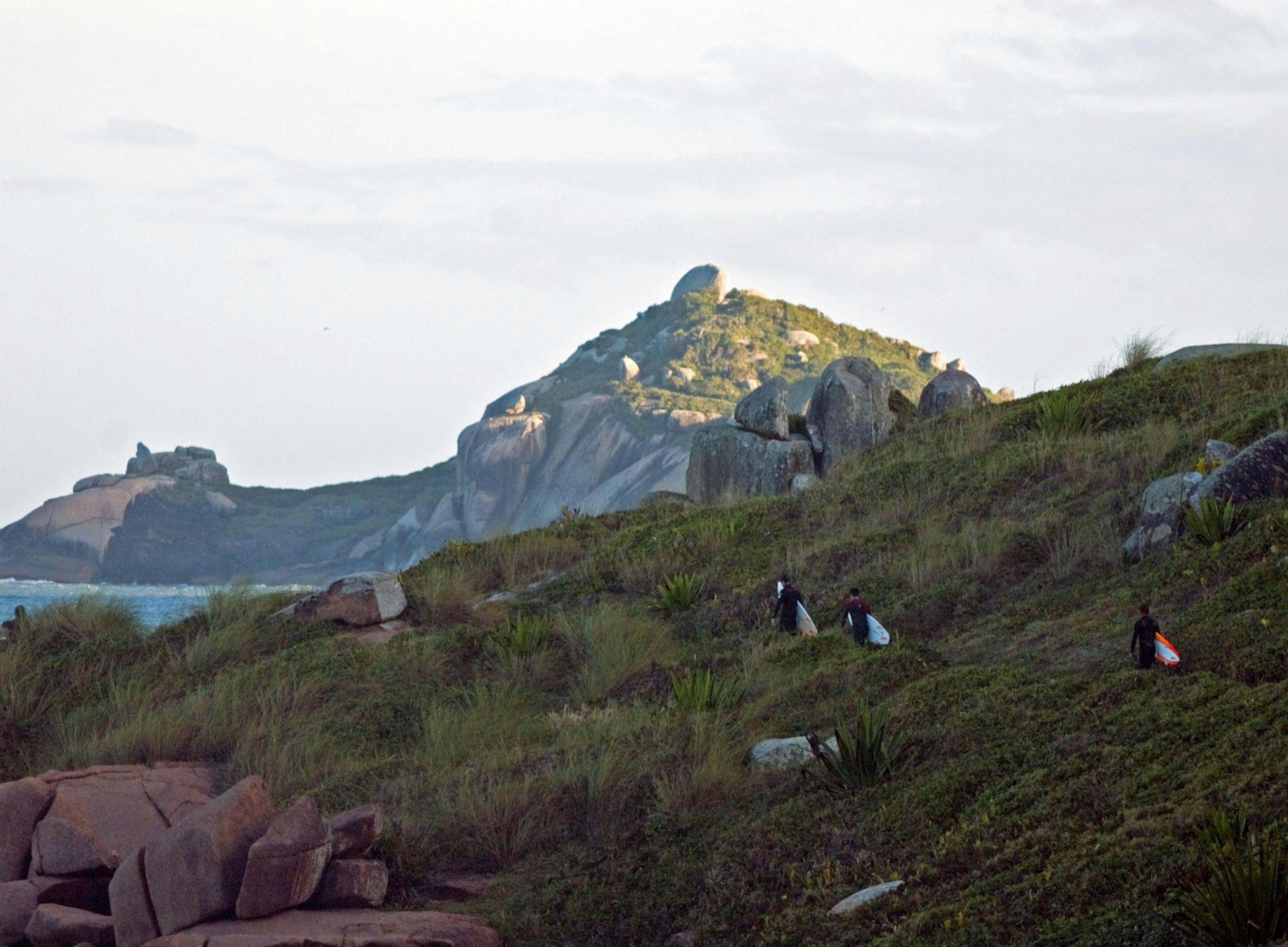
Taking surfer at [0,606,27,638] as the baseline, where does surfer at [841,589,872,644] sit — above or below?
below

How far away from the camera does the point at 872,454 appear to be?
20828 millimetres

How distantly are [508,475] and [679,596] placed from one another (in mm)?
91666

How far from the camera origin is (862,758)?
26.7ft

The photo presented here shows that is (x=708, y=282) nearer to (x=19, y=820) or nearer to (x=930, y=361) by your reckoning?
(x=930, y=361)

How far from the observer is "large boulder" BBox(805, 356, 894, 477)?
23.3 m

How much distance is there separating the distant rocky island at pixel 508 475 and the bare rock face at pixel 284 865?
255 ft

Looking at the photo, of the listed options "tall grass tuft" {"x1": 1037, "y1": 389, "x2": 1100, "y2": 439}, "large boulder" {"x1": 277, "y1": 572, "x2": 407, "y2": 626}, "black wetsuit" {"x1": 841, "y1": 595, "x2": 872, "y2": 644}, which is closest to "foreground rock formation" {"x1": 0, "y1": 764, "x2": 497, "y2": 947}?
"black wetsuit" {"x1": 841, "y1": 595, "x2": 872, "y2": 644}

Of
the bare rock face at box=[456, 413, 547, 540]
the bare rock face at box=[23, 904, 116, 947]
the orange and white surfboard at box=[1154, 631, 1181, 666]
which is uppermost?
the bare rock face at box=[456, 413, 547, 540]

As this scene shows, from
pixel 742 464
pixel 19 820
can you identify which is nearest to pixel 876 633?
pixel 19 820

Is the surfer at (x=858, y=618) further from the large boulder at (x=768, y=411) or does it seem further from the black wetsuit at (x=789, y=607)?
the large boulder at (x=768, y=411)

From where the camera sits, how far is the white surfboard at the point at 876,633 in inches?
465

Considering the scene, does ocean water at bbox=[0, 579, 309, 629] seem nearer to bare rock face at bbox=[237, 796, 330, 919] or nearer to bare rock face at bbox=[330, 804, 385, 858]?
bare rock face at bbox=[330, 804, 385, 858]

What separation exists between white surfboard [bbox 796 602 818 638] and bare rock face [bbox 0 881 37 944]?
7454 mm

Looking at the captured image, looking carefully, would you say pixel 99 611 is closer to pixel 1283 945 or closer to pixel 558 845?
pixel 558 845
